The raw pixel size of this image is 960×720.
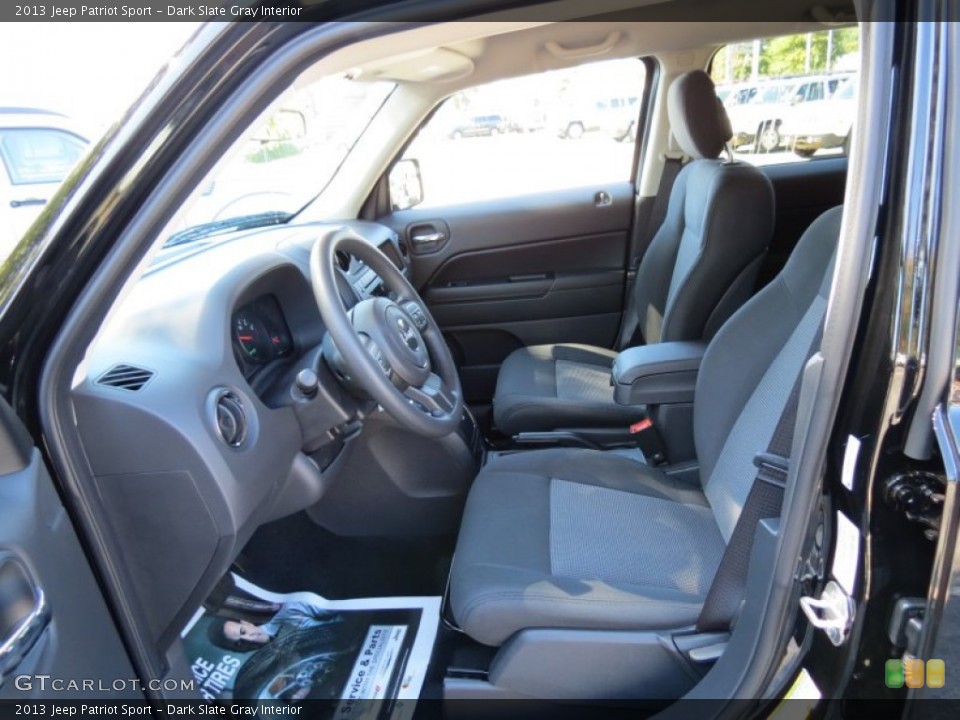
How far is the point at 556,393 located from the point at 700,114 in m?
1.04

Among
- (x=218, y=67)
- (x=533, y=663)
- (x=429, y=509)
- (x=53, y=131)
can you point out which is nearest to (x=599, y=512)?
(x=533, y=663)

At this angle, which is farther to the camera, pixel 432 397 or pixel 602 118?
pixel 602 118

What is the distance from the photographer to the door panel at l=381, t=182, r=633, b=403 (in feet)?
9.46

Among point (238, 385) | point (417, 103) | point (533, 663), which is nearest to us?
point (533, 663)

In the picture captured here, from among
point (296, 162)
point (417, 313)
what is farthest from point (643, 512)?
point (296, 162)

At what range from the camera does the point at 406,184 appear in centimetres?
287

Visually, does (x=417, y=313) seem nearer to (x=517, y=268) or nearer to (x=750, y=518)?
(x=750, y=518)

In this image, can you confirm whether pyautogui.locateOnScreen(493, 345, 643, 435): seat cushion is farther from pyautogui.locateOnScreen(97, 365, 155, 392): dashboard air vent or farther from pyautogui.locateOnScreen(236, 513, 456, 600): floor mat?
pyautogui.locateOnScreen(97, 365, 155, 392): dashboard air vent

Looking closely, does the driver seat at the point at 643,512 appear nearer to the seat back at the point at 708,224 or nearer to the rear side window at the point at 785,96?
the seat back at the point at 708,224

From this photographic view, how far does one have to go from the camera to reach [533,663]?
46.7 inches

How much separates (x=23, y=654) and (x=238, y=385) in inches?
22.6

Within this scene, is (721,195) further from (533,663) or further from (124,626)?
(124,626)

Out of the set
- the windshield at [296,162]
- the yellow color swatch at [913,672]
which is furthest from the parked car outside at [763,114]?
the yellow color swatch at [913,672]

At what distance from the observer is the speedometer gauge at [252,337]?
5.08ft
